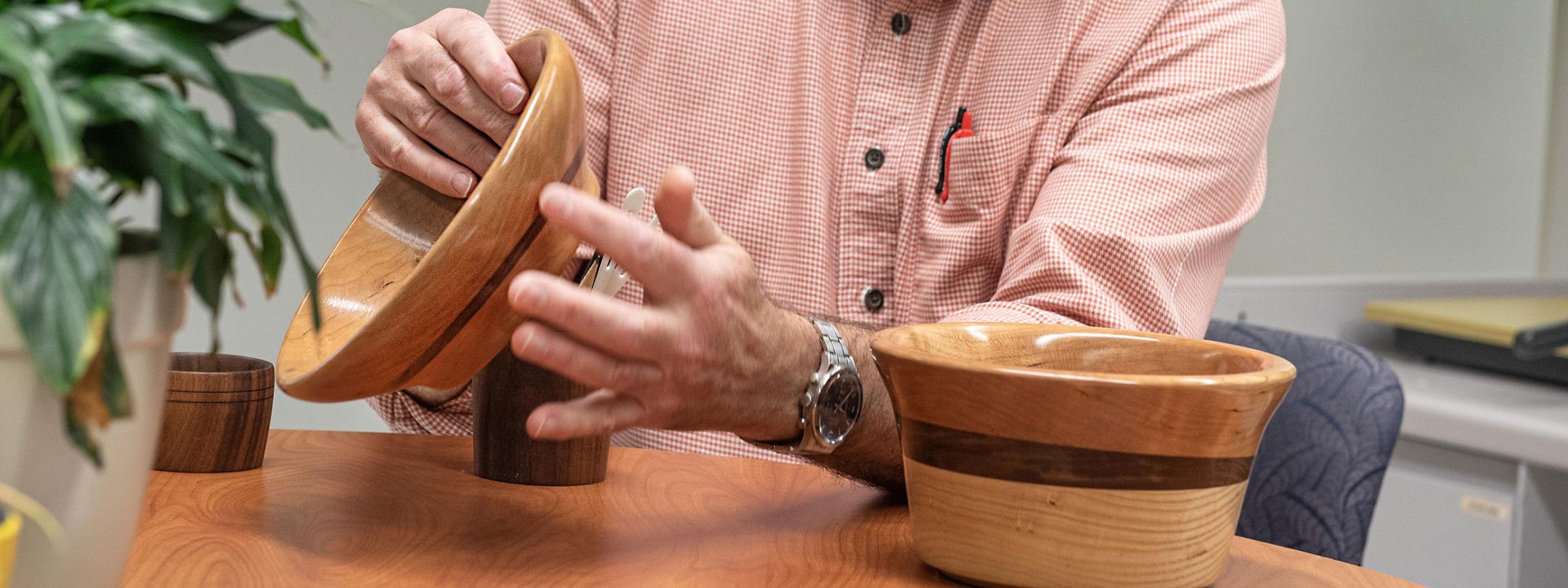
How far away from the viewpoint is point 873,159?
1.26 metres

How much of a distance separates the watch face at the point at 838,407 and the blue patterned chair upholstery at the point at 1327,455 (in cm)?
51

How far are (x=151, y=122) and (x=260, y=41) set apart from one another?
1.37 metres

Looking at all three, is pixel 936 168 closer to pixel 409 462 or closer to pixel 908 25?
pixel 908 25

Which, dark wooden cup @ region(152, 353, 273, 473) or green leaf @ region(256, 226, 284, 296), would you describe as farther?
dark wooden cup @ region(152, 353, 273, 473)

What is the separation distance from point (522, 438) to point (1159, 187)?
64cm

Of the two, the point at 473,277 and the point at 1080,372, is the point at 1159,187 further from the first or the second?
the point at 473,277

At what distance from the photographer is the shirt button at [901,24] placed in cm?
128

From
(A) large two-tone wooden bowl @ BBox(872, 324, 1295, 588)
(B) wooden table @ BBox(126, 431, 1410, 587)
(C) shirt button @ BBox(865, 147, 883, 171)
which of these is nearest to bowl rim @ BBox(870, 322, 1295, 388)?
(A) large two-tone wooden bowl @ BBox(872, 324, 1295, 588)

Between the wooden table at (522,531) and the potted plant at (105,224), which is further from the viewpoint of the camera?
the wooden table at (522,531)

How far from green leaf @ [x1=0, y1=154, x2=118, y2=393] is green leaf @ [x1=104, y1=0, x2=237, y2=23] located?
0.18 ft

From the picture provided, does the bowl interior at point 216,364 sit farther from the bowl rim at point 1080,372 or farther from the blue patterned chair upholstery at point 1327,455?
the blue patterned chair upholstery at point 1327,455

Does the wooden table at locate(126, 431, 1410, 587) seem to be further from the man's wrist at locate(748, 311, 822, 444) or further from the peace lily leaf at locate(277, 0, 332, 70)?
the peace lily leaf at locate(277, 0, 332, 70)

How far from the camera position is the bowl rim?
52 centimetres

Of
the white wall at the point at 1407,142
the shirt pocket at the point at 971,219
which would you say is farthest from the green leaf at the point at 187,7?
the white wall at the point at 1407,142
